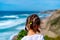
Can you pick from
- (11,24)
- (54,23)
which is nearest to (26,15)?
(11,24)

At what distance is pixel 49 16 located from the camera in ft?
13.3

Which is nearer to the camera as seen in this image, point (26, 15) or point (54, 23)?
point (26, 15)

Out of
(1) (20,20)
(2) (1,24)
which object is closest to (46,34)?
(1) (20,20)

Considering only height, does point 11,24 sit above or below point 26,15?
below

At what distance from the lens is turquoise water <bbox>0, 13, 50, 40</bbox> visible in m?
3.93

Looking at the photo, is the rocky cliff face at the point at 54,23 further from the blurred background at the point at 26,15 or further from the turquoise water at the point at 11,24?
the turquoise water at the point at 11,24

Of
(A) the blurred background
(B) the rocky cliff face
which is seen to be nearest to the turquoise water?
(A) the blurred background

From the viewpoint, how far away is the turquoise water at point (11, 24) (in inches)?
155

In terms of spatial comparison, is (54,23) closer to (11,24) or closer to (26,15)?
(26,15)

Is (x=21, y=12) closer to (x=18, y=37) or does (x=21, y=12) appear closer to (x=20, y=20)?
(x=20, y=20)

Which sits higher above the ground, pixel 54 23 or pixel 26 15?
pixel 26 15

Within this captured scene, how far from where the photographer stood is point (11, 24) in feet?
13.1

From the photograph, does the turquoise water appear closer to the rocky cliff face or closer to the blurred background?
the blurred background

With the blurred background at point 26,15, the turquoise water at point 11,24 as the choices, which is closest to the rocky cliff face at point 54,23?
the blurred background at point 26,15
